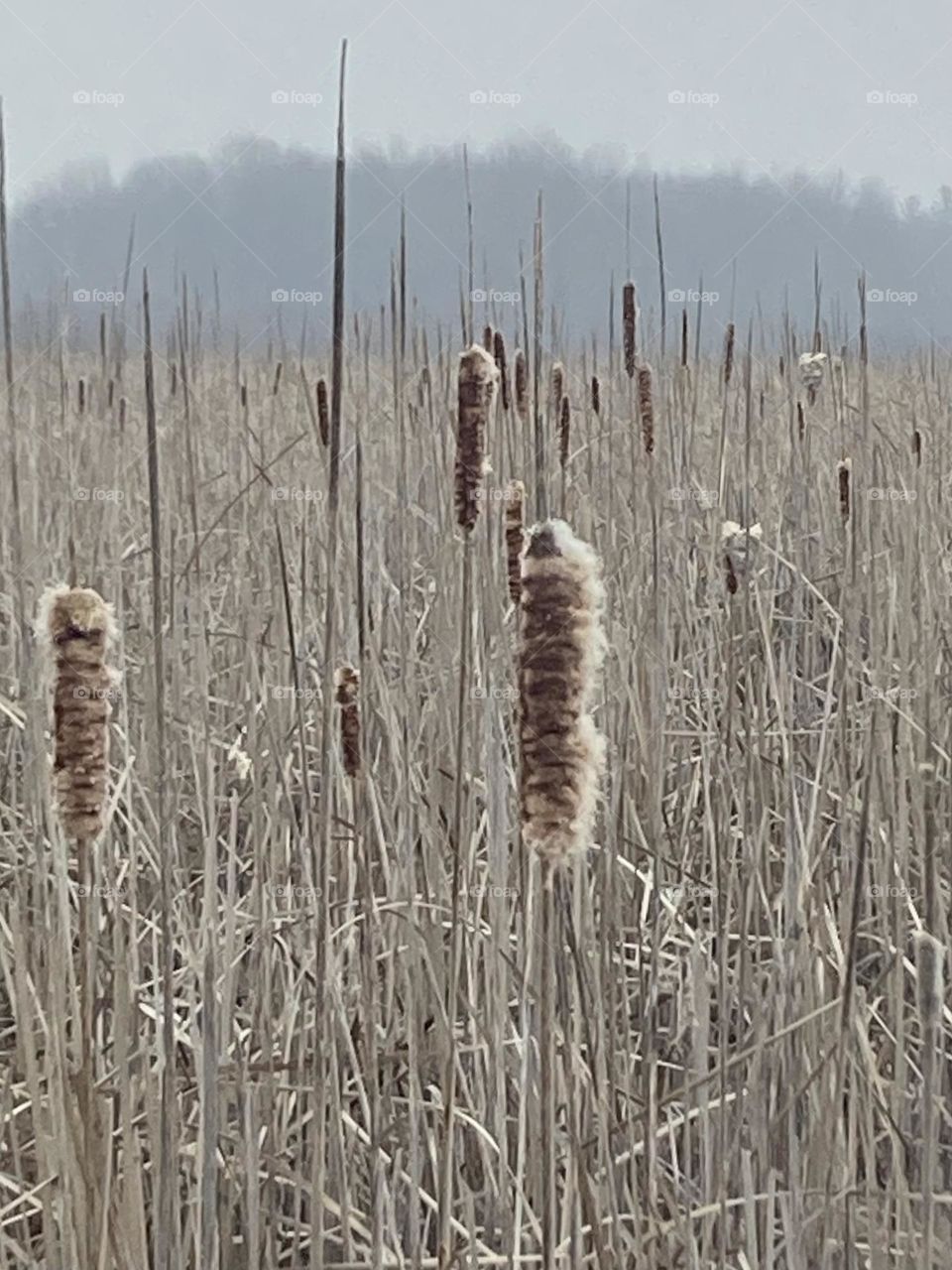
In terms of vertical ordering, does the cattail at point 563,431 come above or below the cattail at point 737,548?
above

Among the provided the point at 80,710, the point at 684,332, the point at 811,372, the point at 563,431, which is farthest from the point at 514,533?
the point at 811,372

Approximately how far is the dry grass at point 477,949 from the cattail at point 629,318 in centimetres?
13

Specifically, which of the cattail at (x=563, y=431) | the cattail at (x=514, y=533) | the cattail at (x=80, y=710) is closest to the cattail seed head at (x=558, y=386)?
the cattail at (x=563, y=431)

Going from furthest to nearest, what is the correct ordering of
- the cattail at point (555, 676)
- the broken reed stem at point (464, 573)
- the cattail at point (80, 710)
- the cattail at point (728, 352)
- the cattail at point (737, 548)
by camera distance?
1. the cattail at point (728, 352)
2. the cattail at point (737, 548)
3. the broken reed stem at point (464, 573)
4. the cattail at point (80, 710)
5. the cattail at point (555, 676)

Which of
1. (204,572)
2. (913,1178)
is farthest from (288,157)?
(913,1178)

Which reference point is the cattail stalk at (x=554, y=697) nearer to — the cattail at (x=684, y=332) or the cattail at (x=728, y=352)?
the cattail at (x=728, y=352)

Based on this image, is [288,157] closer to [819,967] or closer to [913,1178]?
[819,967]

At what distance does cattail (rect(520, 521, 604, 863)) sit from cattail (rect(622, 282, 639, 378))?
1.04 metres

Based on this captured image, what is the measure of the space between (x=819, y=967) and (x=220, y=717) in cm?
98

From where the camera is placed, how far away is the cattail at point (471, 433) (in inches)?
38.1

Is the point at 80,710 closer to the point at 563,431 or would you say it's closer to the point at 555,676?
the point at 555,676

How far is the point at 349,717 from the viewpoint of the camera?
1.15 m

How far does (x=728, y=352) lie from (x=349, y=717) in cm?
102

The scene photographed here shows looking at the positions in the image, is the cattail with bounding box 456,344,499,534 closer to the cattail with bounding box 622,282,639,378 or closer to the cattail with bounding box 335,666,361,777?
the cattail with bounding box 335,666,361,777
